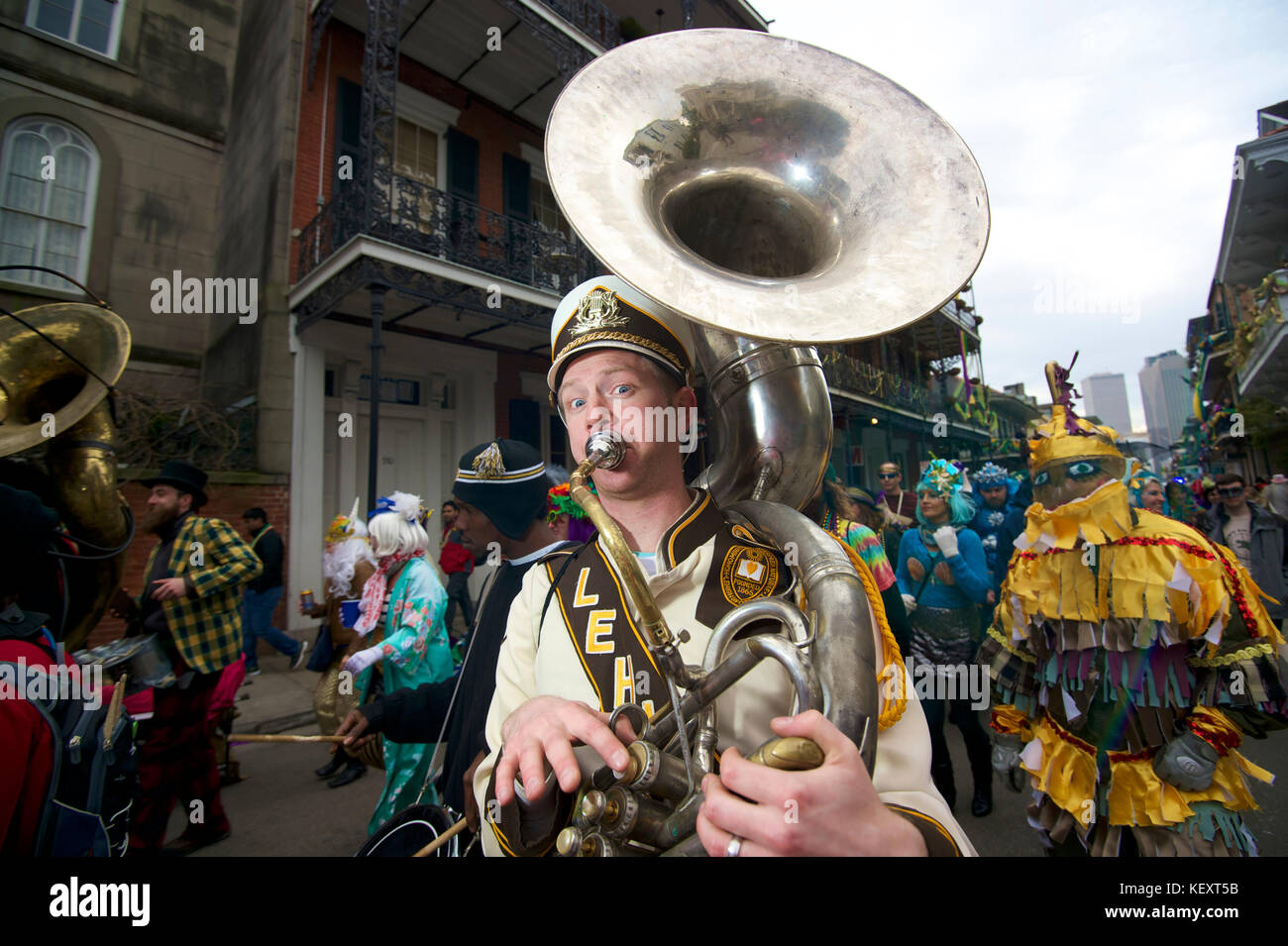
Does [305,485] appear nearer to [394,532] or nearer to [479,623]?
[394,532]

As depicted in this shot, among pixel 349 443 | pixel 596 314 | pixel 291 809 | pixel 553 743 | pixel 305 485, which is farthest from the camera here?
A: pixel 349 443

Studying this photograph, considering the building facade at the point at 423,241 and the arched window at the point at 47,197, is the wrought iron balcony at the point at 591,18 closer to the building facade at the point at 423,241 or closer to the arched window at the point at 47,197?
the building facade at the point at 423,241

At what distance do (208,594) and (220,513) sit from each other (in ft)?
13.2

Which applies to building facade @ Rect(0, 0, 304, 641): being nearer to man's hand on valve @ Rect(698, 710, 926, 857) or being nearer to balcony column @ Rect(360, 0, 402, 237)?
balcony column @ Rect(360, 0, 402, 237)

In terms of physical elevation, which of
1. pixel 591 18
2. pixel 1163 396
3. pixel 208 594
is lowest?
pixel 208 594

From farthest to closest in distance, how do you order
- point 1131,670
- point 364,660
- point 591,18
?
point 591,18
point 364,660
point 1131,670

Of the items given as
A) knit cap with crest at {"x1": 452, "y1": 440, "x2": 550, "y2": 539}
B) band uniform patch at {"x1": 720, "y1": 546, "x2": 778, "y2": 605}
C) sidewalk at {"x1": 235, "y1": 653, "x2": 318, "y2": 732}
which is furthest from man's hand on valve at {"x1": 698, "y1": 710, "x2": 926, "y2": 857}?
sidewalk at {"x1": 235, "y1": 653, "x2": 318, "y2": 732}

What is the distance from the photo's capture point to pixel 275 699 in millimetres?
5770

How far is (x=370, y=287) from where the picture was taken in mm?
6695

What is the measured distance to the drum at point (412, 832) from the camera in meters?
1.80

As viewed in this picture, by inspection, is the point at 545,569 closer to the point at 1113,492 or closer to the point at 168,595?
the point at 1113,492

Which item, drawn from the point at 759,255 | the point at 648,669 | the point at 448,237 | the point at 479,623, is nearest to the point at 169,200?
the point at 448,237
